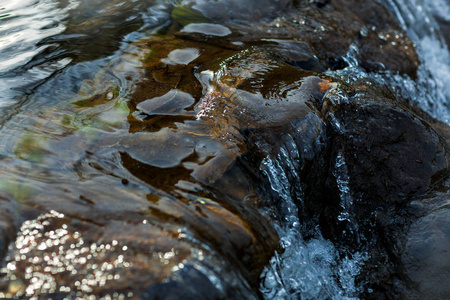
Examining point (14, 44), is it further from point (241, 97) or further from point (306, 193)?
point (306, 193)

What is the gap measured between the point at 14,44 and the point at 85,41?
0.74 metres

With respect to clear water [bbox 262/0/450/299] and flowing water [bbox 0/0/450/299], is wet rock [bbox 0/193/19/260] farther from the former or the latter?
clear water [bbox 262/0/450/299]

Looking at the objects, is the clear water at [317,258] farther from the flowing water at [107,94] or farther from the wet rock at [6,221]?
the wet rock at [6,221]

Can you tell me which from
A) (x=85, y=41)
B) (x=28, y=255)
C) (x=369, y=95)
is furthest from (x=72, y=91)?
(x=369, y=95)

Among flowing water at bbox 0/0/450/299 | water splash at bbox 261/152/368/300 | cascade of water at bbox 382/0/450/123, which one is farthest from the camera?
cascade of water at bbox 382/0/450/123

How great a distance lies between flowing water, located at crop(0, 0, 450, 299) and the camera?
2611mm

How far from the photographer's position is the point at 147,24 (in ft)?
15.6

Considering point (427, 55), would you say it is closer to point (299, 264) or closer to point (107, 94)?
point (299, 264)

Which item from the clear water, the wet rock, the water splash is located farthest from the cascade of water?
the wet rock

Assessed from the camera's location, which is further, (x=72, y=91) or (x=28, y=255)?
(x=72, y=91)

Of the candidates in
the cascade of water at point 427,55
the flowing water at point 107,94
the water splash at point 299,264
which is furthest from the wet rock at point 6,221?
the cascade of water at point 427,55

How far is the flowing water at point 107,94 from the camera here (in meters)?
2.61

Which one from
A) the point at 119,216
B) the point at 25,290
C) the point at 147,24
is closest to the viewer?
the point at 25,290

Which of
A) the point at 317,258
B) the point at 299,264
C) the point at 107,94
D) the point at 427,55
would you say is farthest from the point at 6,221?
the point at 427,55
